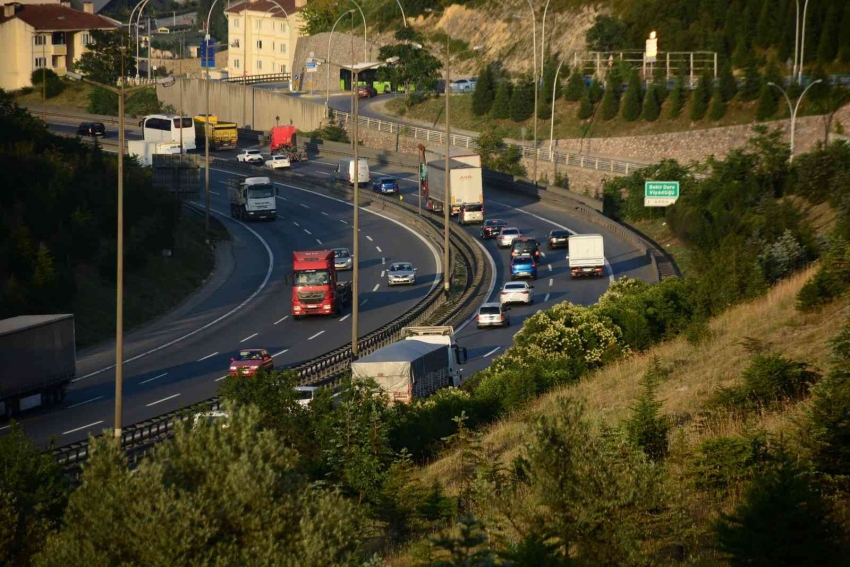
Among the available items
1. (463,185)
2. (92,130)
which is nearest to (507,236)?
(463,185)

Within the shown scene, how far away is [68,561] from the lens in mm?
15484

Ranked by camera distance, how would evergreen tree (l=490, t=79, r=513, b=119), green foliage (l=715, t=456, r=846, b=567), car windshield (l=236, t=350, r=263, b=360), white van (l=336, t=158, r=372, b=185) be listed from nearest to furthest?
green foliage (l=715, t=456, r=846, b=567) → car windshield (l=236, t=350, r=263, b=360) → white van (l=336, t=158, r=372, b=185) → evergreen tree (l=490, t=79, r=513, b=119)

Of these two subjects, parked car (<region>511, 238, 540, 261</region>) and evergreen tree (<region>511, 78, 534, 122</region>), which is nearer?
parked car (<region>511, 238, 540, 261</region>)

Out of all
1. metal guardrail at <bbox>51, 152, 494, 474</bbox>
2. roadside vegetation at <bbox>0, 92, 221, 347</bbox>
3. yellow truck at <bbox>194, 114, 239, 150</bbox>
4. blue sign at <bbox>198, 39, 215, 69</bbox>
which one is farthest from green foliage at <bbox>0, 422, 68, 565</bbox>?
yellow truck at <bbox>194, 114, 239, 150</bbox>

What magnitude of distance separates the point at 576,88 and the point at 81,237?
177 ft

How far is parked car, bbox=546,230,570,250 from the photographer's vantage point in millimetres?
76312

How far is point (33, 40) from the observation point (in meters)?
148

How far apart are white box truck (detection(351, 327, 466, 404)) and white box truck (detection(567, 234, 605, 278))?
2382 cm

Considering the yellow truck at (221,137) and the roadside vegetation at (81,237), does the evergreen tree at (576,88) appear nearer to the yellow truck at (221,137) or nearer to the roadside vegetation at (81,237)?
the yellow truck at (221,137)

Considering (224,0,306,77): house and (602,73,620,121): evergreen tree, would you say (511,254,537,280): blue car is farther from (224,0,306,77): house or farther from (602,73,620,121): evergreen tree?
(224,0,306,77): house

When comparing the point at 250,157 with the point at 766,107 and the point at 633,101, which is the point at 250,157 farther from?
the point at 766,107

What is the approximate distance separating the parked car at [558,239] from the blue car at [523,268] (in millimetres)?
8594

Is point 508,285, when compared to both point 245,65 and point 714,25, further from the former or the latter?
point 245,65

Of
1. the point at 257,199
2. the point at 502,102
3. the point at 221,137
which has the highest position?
the point at 502,102
